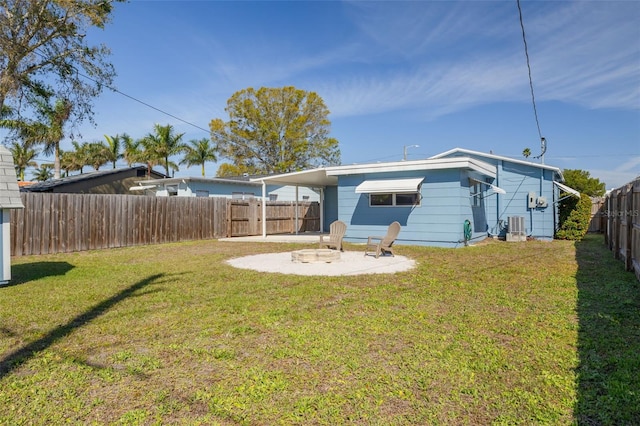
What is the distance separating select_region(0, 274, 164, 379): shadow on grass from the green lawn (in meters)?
0.02

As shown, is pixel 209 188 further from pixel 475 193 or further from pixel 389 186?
pixel 475 193

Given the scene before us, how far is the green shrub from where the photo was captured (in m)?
13.9

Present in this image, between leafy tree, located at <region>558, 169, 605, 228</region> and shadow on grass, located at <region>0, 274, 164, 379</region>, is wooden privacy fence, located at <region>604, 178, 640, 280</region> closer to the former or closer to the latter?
shadow on grass, located at <region>0, 274, 164, 379</region>

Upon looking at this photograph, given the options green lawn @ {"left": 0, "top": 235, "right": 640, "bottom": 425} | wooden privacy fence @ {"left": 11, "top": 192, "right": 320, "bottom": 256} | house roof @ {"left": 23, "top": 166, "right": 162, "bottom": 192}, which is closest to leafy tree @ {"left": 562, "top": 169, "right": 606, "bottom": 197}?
wooden privacy fence @ {"left": 11, "top": 192, "right": 320, "bottom": 256}

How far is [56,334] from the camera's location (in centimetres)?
386

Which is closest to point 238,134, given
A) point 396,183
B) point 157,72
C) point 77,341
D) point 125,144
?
point 125,144

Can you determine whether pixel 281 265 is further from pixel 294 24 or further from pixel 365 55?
pixel 365 55

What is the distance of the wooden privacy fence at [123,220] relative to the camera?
10789 millimetres

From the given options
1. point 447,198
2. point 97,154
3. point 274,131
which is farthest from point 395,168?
point 97,154

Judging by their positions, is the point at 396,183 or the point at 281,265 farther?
the point at 396,183

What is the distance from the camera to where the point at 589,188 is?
24.4 m

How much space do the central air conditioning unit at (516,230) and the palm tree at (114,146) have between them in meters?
34.8

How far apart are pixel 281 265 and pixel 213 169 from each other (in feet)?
102

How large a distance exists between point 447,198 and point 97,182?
861 inches
